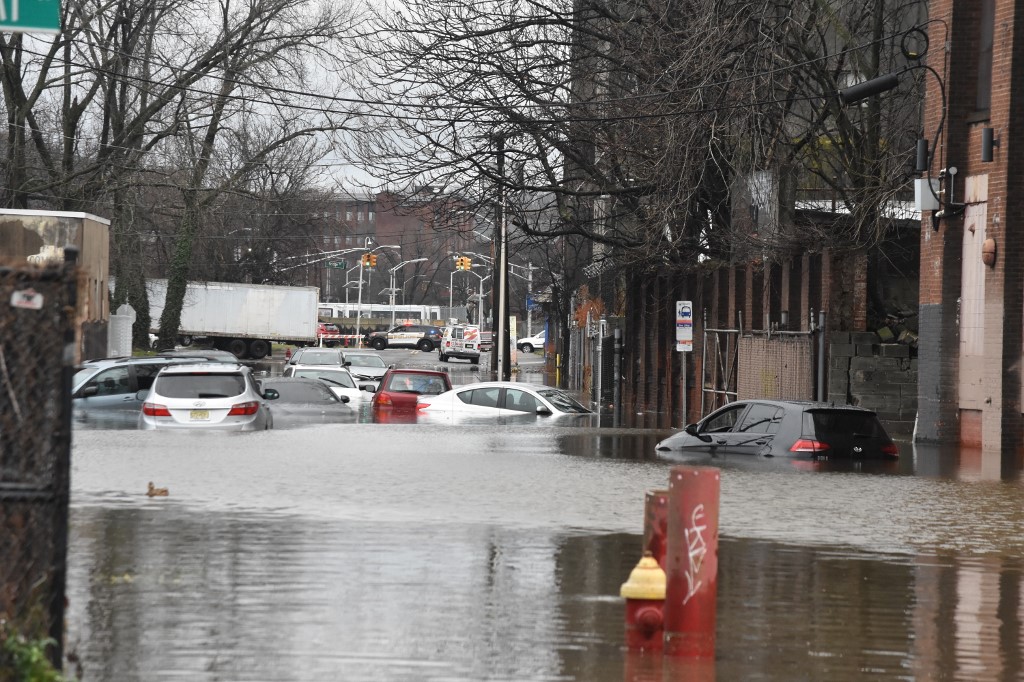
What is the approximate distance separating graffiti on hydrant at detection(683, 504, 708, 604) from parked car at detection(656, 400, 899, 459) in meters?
11.2

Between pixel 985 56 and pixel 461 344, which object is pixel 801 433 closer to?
pixel 985 56

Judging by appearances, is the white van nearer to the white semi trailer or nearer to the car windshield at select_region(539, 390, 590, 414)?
the white semi trailer

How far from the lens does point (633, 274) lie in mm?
40781

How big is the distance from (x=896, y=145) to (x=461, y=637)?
26636 millimetres

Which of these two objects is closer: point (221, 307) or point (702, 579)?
point (702, 579)

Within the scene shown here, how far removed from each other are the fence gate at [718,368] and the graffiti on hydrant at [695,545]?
24.5 meters

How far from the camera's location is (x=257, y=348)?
76.5 metres

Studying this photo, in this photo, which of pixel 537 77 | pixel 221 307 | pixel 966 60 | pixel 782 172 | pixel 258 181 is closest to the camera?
pixel 966 60

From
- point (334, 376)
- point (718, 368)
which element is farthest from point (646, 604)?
point (334, 376)

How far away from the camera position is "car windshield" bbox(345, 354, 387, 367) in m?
42.8

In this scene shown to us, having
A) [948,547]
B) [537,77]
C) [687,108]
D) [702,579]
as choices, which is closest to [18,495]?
[702,579]

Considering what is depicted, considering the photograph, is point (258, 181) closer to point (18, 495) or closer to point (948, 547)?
point (948, 547)

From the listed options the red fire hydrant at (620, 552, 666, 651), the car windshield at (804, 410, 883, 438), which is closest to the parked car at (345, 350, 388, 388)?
the car windshield at (804, 410, 883, 438)

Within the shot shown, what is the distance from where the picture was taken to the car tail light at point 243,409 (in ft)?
73.2
